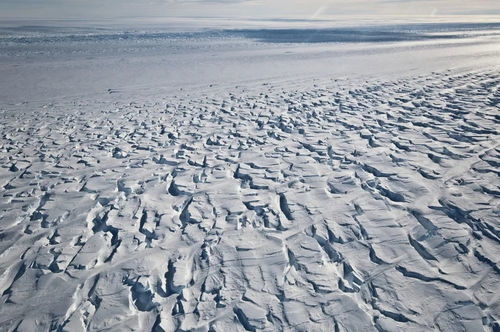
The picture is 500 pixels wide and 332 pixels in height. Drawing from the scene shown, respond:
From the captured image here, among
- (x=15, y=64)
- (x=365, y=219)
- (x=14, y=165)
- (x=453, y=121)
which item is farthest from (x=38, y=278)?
(x=15, y=64)

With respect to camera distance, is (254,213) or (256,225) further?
(254,213)

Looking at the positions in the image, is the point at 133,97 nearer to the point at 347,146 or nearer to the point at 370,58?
the point at 347,146

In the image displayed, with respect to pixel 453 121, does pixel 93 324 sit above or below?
below
